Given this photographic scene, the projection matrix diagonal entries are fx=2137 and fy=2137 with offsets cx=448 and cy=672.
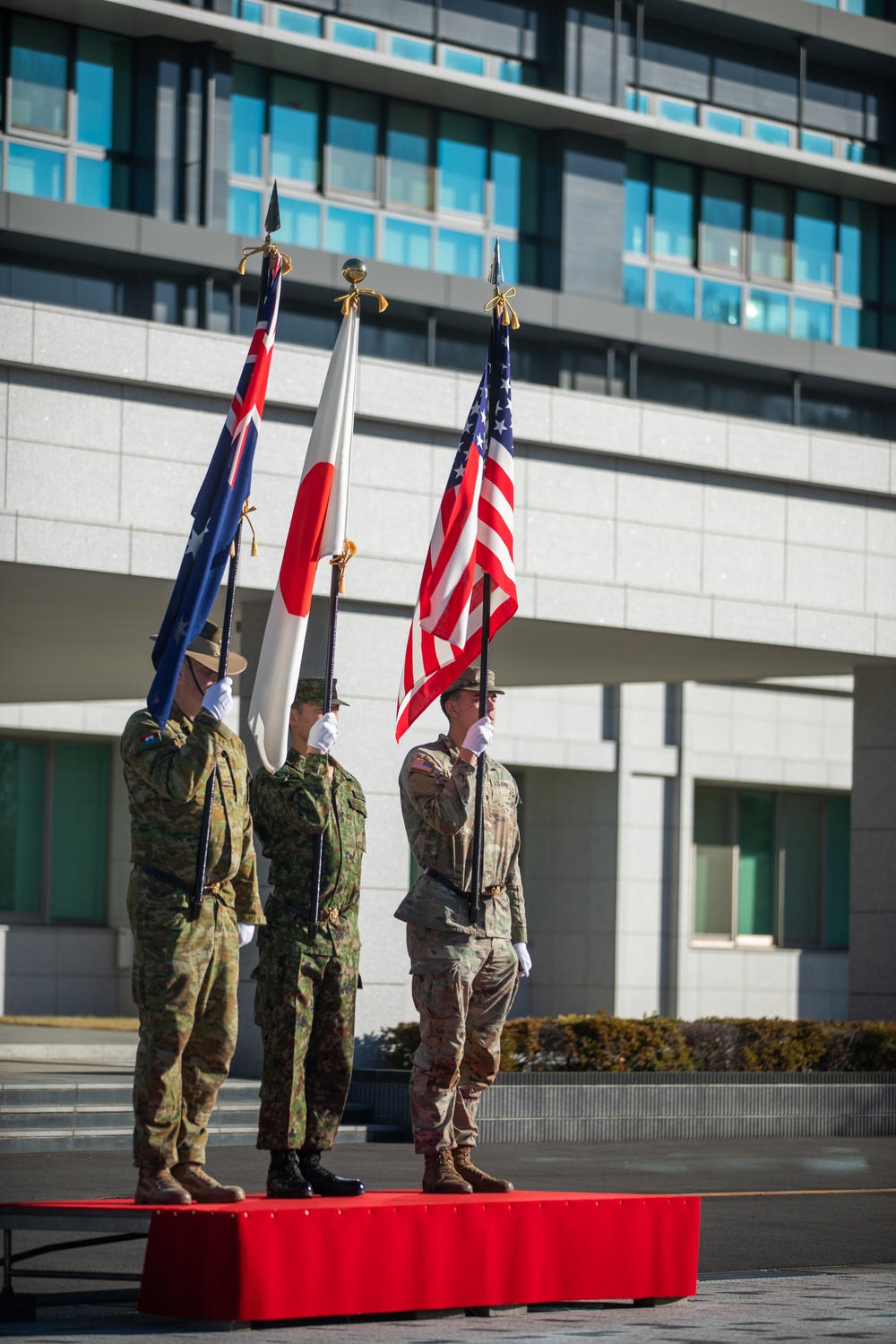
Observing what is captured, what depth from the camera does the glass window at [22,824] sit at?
26094 millimetres

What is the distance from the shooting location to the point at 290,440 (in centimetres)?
1583

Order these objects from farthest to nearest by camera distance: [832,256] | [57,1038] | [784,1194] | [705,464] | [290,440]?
1. [832,256]
2. [57,1038]
3. [705,464]
4. [290,440]
5. [784,1194]

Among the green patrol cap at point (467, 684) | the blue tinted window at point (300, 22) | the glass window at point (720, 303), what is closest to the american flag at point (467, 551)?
the green patrol cap at point (467, 684)

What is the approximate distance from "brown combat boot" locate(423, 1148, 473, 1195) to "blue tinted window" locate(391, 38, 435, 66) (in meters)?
24.5

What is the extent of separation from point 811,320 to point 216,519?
93.3 ft

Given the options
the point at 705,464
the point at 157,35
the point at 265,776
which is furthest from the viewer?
the point at 157,35

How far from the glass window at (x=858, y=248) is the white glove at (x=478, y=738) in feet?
95.0

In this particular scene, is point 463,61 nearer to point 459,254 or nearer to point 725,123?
point 459,254

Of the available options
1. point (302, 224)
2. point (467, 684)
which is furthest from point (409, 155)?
point (467, 684)

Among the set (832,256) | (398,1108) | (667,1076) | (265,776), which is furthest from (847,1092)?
(832,256)

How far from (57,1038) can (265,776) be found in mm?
13209

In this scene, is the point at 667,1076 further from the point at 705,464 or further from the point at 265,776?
the point at 265,776

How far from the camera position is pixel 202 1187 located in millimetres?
7594

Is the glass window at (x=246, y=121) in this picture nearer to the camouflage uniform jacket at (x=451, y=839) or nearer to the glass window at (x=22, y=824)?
the glass window at (x=22, y=824)
